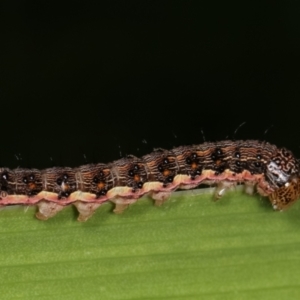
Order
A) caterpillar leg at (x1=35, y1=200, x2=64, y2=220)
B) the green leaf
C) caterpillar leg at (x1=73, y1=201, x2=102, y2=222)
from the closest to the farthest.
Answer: the green leaf
caterpillar leg at (x1=35, y1=200, x2=64, y2=220)
caterpillar leg at (x1=73, y1=201, x2=102, y2=222)

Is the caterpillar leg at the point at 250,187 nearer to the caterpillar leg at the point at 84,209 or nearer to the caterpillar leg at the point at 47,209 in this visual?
the caterpillar leg at the point at 84,209

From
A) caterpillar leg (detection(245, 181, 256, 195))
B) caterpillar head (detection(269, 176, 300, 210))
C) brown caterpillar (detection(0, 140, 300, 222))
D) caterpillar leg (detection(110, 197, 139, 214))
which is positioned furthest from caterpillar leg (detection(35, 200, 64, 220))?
caterpillar head (detection(269, 176, 300, 210))

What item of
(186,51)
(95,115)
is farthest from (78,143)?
(186,51)

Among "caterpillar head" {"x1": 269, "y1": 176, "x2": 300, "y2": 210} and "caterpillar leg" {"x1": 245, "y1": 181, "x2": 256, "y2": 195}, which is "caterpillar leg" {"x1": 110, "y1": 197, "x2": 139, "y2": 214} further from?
"caterpillar head" {"x1": 269, "y1": 176, "x2": 300, "y2": 210}

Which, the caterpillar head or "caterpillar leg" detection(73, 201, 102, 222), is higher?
the caterpillar head

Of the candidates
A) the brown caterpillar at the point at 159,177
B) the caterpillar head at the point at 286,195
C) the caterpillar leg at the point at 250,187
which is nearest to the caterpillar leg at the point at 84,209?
the brown caterpillar at the point at 159,177

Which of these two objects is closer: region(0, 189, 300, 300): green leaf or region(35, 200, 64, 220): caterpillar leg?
region(0, 189, 300, 300): green leaf
